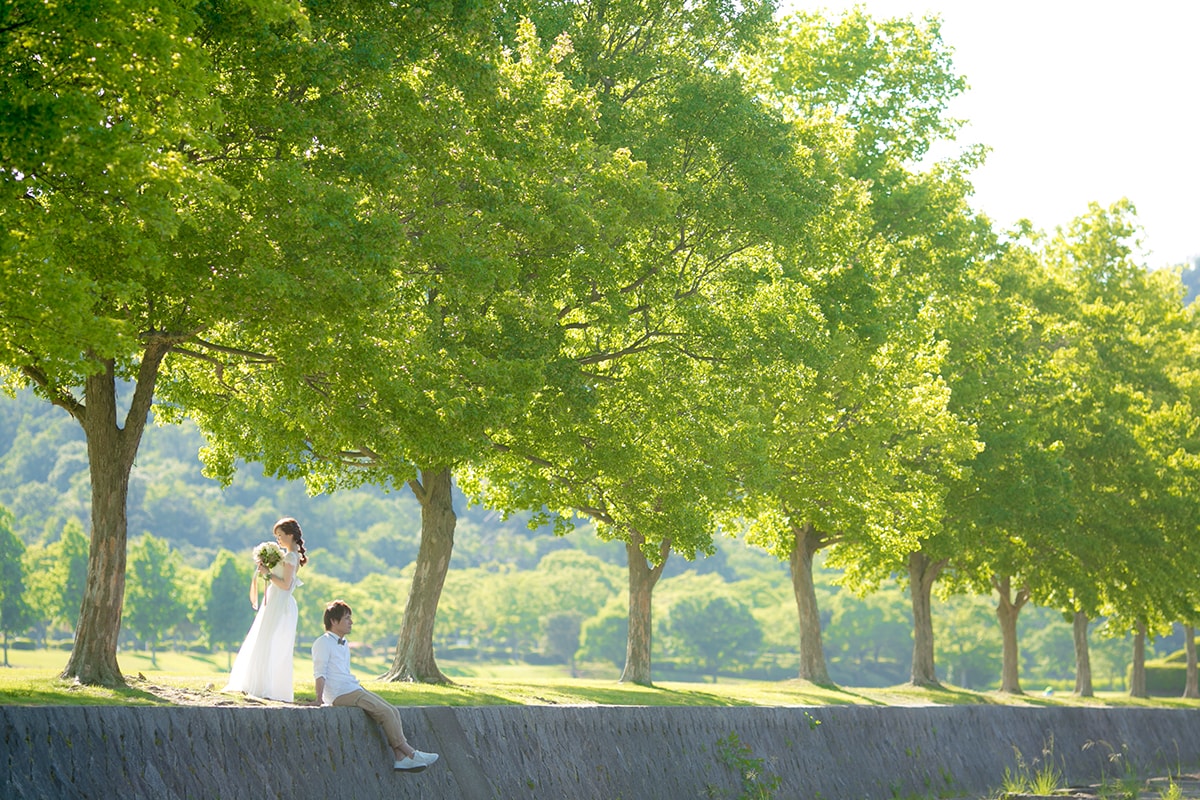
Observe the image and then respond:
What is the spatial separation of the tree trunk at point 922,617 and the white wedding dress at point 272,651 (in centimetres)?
2763

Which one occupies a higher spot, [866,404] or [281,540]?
[866,404]

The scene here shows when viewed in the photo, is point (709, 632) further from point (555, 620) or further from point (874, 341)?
point (874, 341)

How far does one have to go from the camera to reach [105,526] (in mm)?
17688

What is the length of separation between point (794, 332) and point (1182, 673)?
53994 mm

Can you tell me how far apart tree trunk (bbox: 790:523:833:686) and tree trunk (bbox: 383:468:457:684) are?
1325 centimetres

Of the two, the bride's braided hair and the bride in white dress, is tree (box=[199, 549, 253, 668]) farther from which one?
the bride's braided hair

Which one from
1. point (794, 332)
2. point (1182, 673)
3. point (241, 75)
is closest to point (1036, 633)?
point (1182, 673)

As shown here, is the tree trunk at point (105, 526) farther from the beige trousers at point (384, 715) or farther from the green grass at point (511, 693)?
the beige trousers at point (384, 715)

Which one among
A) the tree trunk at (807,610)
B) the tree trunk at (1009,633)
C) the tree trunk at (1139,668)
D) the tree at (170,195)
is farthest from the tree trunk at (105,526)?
the tree trunk at (1139,668)

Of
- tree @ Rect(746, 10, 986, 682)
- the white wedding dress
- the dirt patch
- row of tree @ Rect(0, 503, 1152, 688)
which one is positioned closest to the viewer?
the dirt patch

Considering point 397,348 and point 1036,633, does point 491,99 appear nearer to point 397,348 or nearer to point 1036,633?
point 397,348

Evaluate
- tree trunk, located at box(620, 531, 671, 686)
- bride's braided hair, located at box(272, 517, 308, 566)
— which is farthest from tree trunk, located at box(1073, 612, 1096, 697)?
bride's braided hair, located at box(272, 517, 308, 566)

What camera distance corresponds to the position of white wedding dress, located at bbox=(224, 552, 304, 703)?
14.6m

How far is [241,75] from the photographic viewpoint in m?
17.3
